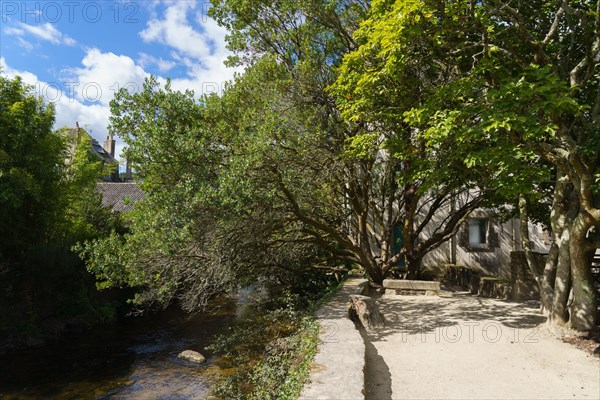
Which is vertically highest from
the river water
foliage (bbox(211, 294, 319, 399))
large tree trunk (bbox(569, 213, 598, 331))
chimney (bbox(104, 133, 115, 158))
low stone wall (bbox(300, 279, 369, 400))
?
chimney (bbox(104, 133, 115, 158))

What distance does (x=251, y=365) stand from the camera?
29.7ft

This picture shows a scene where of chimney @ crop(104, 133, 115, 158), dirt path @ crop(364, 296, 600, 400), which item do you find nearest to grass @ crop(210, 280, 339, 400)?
dirt path @ crop(364, 296, 600, 400)

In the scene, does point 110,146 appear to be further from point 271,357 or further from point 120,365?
point 271,357

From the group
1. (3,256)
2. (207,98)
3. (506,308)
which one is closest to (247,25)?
(207,98)

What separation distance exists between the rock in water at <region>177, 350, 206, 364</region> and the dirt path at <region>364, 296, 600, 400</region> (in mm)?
4317

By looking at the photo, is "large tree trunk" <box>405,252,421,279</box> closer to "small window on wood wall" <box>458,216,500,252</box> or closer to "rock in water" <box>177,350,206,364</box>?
"small window on wood wall" <box>458,216,500,252</box>

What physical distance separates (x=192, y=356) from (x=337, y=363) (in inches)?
227

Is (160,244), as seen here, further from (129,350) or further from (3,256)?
(3,256)

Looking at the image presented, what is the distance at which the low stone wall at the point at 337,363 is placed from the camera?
517 cm

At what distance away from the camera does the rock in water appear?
10387 mm

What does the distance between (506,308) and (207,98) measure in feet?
34.4

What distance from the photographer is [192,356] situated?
34.8 ft

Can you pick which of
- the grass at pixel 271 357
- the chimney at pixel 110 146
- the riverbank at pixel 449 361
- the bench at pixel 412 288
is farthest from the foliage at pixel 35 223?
the chimney at pixel 110 146

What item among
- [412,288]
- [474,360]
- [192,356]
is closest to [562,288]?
[474,360]
